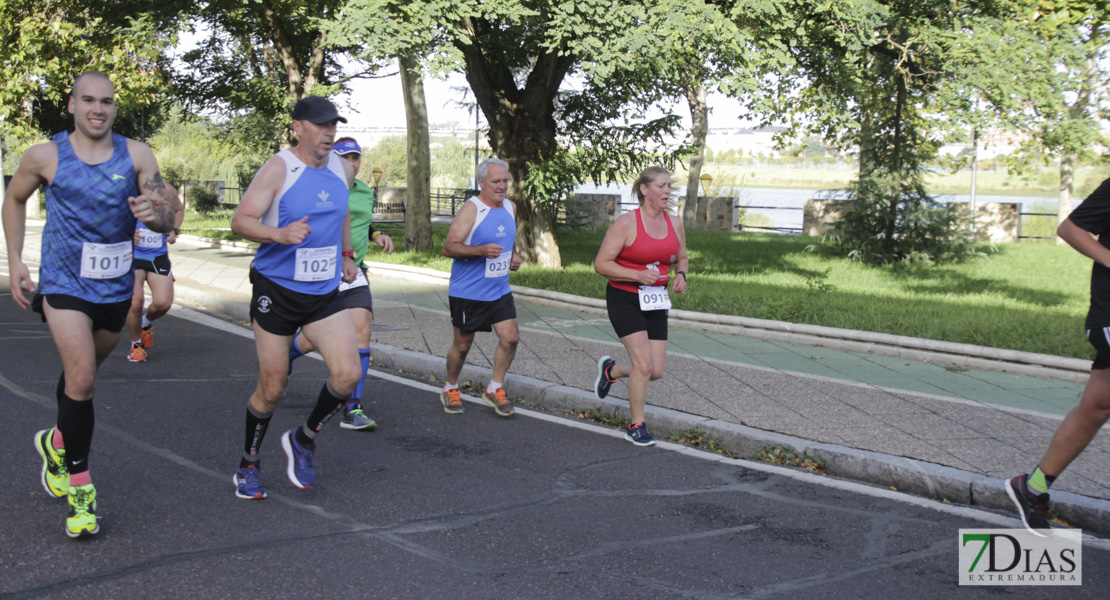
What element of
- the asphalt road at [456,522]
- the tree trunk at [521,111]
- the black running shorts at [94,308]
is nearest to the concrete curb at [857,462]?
the asphalt road at [456,522]

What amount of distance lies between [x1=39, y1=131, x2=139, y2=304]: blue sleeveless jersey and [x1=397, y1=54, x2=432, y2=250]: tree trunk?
→ 50.9ft

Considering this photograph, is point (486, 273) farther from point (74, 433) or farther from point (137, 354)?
point (137, 354)

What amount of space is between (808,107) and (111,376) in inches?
665

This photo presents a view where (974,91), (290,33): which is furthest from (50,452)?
(290,33)

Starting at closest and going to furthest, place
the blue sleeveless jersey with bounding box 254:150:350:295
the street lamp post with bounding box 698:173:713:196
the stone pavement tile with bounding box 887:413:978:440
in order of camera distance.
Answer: the blue sleeveless jersey with bounding box 254:150:350:295 < the stone pavement tile with bounding box 887:413:978:440 < the street lamp post with bounding box 698:173:713:196

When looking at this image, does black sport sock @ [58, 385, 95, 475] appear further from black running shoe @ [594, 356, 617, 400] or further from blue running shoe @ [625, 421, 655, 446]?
black running shoe @ [594, 356, 617, 400]

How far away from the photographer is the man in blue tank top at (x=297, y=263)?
4711mm

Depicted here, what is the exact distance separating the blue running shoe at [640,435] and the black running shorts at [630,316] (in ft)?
2.02

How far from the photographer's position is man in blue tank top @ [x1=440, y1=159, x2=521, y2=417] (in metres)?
7.02

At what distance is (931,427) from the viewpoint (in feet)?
21.6

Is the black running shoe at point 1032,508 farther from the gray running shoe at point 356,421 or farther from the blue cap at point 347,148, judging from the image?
the blue cap at point 347,148

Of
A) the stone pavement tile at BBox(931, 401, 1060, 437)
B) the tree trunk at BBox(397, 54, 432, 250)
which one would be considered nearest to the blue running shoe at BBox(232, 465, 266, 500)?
the stone pavement tile at BBox(931, 401, 1060, 437)

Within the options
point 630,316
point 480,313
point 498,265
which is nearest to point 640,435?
point 630,316

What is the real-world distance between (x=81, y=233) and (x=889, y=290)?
40.6 ft
